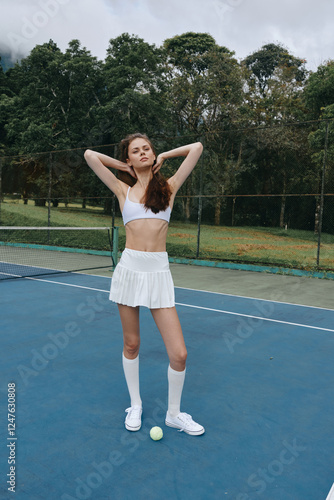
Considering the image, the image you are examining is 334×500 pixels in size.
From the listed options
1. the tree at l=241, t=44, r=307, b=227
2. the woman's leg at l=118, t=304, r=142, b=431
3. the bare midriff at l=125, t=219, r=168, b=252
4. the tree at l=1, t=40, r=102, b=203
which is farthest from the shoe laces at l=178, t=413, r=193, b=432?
the tree at l=1, t=40, r=102, b=203

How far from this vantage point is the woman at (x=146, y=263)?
275 cm

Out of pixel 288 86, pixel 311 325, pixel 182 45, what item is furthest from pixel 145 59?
pixel 311 325

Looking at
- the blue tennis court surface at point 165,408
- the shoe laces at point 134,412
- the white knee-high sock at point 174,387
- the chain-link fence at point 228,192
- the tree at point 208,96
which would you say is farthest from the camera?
the tree at point 208,96

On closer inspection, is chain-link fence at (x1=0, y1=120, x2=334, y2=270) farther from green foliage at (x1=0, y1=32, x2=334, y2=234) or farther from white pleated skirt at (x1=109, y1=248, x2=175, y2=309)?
white pleated skirt at (x1=109, y1=248, x2=175, y2=309)

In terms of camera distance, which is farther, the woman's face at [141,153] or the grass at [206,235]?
the grass at [206,235]

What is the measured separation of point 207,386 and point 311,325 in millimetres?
2794

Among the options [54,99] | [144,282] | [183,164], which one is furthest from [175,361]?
[54,99]

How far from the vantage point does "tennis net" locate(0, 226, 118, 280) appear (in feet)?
34.5

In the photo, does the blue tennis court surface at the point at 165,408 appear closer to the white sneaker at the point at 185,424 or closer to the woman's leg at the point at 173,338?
the white sneaker at the point at 185,424

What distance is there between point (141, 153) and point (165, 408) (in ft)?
6.30

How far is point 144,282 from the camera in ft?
8.96

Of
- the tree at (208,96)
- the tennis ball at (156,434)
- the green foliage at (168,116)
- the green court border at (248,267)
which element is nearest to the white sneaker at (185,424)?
the tennis ball at (156,434)

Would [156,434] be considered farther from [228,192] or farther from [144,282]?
[228,192]

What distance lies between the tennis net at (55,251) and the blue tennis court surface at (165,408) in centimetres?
422
